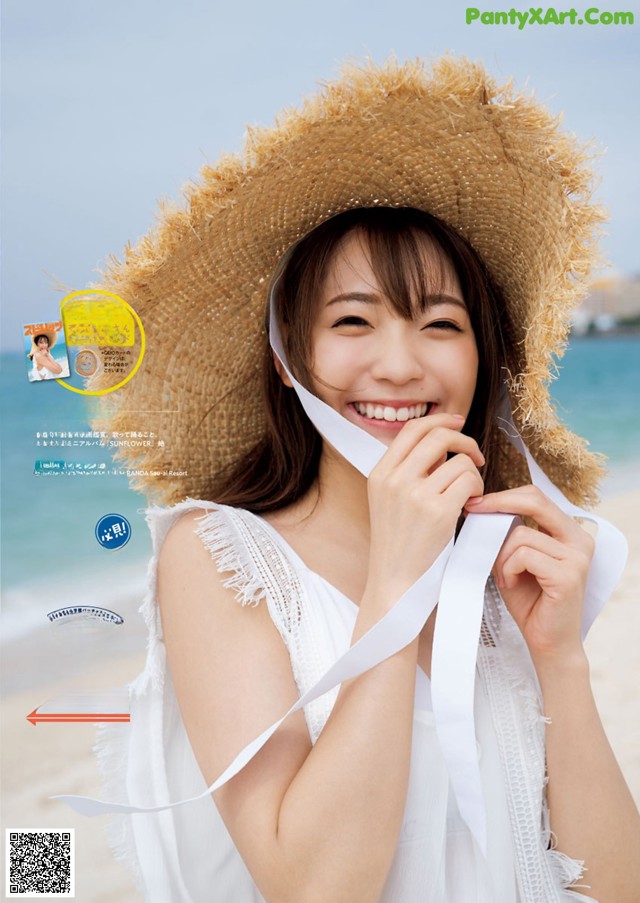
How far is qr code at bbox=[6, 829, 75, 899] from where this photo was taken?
1.18 metres

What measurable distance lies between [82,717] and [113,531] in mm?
241

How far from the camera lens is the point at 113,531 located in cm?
117

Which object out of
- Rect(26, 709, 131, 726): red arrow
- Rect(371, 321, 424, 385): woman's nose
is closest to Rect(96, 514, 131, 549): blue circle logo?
Rect(26, 709, 131, 726): red arrow

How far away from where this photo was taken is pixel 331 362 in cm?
94

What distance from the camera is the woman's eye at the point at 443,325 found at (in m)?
0.95

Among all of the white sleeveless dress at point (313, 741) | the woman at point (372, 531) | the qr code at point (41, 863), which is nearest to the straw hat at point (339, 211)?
the woman at point (372, 531)

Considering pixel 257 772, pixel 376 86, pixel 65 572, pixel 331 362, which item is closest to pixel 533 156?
pixel 376 86

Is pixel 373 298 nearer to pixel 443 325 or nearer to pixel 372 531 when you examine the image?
pixel 443 325

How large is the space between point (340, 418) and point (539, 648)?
310mm

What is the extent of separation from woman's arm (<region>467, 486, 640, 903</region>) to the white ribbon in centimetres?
3

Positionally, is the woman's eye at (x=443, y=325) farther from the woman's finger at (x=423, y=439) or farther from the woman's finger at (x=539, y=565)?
the woman's finger at (x=539, y=565)

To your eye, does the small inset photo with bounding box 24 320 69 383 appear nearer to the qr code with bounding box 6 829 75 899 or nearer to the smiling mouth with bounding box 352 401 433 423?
the smiling mouth with bounding box 352 401 433 423

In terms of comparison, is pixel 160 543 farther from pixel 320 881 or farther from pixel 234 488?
→ pixel 320 881

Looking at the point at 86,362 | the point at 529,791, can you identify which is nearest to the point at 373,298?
the point at 86,362
